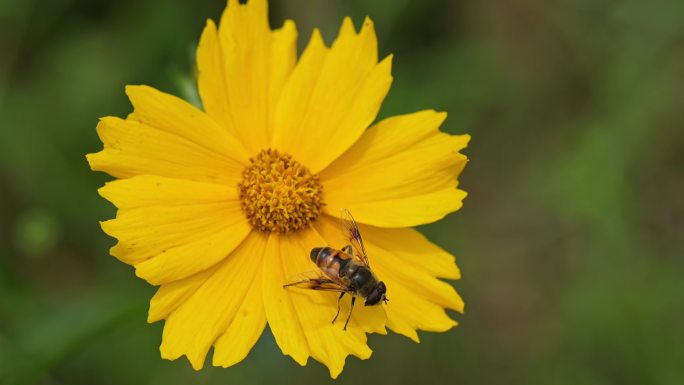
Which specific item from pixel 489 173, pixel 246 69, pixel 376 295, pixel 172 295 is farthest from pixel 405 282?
pixel 489 173

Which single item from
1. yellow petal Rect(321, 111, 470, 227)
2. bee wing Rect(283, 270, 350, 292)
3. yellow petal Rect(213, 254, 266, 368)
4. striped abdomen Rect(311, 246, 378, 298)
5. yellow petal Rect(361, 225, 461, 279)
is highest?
yellow petal Rect(321, 111, 470, 227)

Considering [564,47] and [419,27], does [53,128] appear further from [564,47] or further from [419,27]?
[564,47]

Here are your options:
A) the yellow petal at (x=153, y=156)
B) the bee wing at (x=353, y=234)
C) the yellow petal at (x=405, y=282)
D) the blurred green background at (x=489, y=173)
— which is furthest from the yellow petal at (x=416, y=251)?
the blurred green background at (x=489, y=173)

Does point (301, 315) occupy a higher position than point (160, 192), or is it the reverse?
point (160, 192)

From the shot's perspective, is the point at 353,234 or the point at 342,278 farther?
the point at 353,234

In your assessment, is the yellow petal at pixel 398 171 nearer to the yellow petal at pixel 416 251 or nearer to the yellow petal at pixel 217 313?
the yellow petal at pixel 416 251

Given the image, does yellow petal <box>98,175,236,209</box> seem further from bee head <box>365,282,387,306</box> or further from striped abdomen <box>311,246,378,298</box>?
bee head <box>365,282,387,306</box>

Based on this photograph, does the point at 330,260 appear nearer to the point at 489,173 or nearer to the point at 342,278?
Answer: the point at 342,278

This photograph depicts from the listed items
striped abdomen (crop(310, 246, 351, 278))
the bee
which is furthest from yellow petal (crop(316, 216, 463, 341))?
striped abdomen (crop(310, 246, 351, 278))
